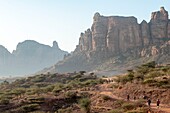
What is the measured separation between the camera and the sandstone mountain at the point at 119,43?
14362 cm

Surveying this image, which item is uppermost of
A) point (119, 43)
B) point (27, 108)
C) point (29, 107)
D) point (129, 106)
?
point (119, 43)

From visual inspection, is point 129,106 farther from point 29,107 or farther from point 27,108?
point 27,108

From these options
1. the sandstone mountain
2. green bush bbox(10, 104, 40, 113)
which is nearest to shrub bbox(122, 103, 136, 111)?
green bush bbox(10, 104, 40, 113)

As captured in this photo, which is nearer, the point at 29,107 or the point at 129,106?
the point at 129,106

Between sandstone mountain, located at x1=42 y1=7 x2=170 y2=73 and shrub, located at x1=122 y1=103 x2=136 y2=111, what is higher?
sandstone mountain, located at x1=42 y1=7 x2=170 y2=73

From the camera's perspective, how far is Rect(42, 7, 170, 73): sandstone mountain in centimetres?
14362

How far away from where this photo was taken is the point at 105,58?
161500 millimetres

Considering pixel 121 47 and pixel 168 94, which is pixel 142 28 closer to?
pixel 121 47

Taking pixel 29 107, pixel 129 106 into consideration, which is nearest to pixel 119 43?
pixel 29 107

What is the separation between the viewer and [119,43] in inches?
6412

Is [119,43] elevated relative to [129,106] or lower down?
elevated

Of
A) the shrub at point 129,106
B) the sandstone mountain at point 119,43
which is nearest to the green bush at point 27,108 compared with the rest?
the shrub at point 129,106

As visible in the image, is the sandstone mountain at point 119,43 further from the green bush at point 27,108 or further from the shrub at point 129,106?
the shrub at point 129,106

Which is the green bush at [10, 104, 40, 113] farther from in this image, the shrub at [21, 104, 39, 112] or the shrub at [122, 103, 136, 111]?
the shrub at [122, 103, 136, 111]
